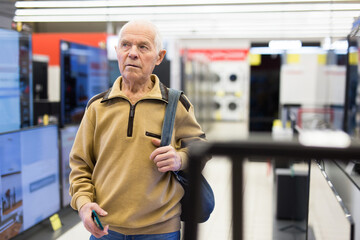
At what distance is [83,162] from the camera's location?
1582 millimetres

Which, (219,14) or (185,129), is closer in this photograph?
(185,129)

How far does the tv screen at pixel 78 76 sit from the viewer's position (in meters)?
4.72

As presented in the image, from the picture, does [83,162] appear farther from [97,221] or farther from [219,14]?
[219,14]

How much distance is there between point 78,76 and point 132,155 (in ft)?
12.5

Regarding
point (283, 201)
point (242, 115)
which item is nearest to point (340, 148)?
point (283, 201)

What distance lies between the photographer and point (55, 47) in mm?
7395

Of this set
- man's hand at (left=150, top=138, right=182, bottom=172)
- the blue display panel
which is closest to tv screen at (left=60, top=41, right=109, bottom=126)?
the blue display panel

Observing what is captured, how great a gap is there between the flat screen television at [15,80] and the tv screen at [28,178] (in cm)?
15

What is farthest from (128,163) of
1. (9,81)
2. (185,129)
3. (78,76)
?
(78,76)

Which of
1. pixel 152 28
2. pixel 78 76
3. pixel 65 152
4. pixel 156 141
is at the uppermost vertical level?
pixel 152 28

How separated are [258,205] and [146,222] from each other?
4367 mm

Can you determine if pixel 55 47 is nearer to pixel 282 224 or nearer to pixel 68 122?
pixel 68 122

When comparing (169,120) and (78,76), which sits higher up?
(78,76)

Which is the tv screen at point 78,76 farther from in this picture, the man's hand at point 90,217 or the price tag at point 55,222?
the man's hand at point 90,217
